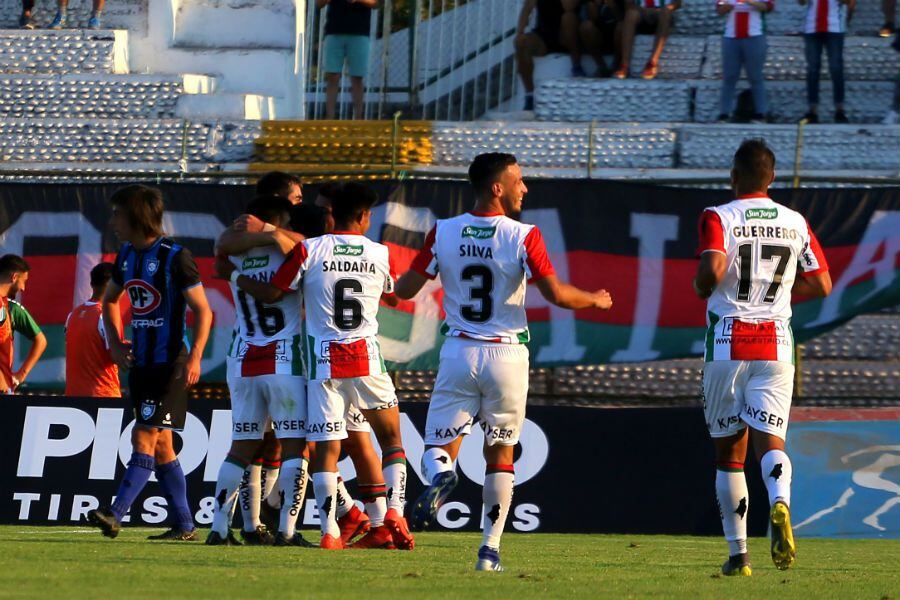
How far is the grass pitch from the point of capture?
250 inches

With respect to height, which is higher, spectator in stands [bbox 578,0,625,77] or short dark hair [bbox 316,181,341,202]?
spectator in stands [bbox 578,0,625,77]

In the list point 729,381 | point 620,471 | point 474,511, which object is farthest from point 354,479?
point 729,381

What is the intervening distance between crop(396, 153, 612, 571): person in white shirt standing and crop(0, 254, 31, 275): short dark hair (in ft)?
18.7

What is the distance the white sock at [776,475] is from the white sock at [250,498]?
3016mm

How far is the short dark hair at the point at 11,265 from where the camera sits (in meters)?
12.2

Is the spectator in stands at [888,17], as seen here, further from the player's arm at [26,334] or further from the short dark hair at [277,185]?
the short dark hair at [277,185]

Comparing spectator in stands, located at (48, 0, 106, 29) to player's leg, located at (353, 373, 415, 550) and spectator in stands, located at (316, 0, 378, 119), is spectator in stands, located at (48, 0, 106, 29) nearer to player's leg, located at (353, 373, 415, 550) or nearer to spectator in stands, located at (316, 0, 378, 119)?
spectator in stands, located at (316, 0, 378, 119)

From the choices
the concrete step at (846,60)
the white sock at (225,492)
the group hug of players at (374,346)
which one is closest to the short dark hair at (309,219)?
the group hug of players at (374,346)

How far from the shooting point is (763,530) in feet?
39.2

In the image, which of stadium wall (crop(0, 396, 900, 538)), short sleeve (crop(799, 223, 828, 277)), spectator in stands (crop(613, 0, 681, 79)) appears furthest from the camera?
spectator in stands (crop(613, 0, 681, 79))

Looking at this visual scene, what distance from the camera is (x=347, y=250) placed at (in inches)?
336

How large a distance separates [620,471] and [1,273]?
4.83 meters

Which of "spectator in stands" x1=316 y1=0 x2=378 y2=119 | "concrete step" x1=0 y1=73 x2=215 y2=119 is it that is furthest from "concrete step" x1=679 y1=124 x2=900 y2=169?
"concrete step" x1=0 y1=73 x2=215 y2=119

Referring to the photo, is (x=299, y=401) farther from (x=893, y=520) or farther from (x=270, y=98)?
(x=270, y=98)
